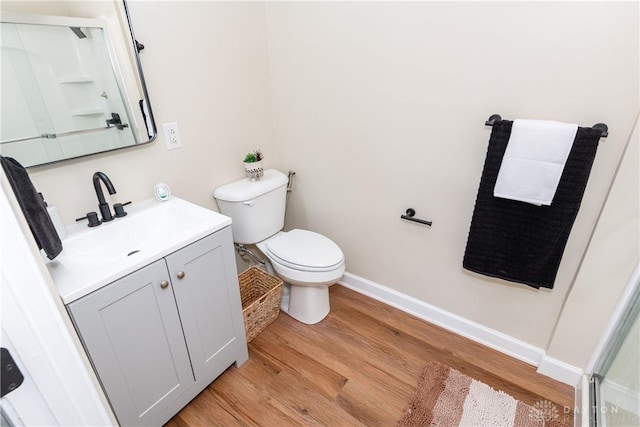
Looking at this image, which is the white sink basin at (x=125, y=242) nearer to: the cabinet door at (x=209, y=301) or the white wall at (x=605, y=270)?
the cabinet door at (x=209, y=301)

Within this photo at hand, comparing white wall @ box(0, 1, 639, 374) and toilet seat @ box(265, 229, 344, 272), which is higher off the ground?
white wall @ box(0, 1, 639, 374)

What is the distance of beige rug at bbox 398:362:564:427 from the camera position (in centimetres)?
142

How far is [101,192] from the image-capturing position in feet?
4.40

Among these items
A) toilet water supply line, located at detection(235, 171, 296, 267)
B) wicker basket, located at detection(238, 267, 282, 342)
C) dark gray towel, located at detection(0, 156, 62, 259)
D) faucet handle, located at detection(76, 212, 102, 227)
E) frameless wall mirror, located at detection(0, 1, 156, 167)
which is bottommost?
wicker basket, located at detection(238, 267, 282, 342)

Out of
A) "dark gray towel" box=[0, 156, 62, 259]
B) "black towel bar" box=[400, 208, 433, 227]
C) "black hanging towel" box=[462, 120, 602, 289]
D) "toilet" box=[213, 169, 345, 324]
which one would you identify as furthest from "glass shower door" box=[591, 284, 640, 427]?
"dark gray towel" box=[0, 156, 62, 259]

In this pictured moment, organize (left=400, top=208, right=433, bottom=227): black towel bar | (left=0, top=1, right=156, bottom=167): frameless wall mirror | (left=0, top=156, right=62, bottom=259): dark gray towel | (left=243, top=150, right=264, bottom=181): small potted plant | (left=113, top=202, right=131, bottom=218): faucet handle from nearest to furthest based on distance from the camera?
(left=0, top=156, right=62, bottom=259): dark gray towel → (left=0, top=1, right=156, bottom=167): frameless wall mirror → (left=113, top=202, right=131, bottom=218): faucet handle → (left=400, top=208, right=433, bottom=227): black towel bar → (left=243, top=150, right=264, bottom=181): small potted plant

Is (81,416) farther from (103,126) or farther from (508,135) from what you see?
(508,135)

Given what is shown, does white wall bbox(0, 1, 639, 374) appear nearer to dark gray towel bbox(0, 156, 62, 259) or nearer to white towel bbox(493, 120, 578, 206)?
white towel bbox(493, 120, 578, 206)

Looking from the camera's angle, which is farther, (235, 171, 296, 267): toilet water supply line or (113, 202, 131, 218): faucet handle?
(235, 171, 296, 267): toilet water supply line

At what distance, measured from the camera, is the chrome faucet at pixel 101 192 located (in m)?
1.30

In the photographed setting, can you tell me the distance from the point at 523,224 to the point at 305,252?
3.42ft

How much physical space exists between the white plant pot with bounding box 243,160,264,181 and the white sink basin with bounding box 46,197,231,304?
17.1 inches

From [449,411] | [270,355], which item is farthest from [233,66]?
[449,411]

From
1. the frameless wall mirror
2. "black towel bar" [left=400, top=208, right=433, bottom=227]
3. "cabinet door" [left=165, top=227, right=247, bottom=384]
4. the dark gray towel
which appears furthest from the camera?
"black towel bar" [left=400, top=208, right=433, bottom=227]
